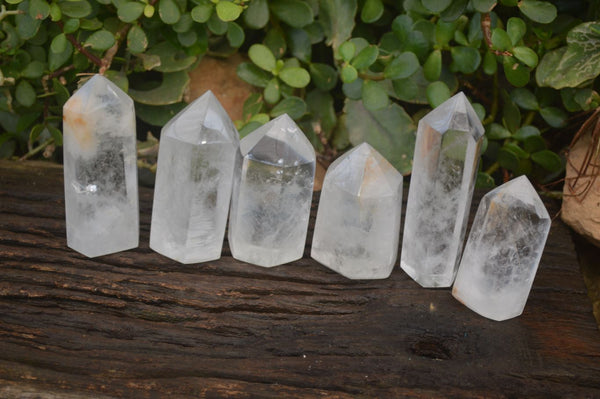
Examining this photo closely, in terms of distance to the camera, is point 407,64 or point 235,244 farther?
point 407,64

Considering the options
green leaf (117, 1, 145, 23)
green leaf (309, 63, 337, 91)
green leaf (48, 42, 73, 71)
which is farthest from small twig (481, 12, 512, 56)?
green leaf (48, 42, 73, 71)

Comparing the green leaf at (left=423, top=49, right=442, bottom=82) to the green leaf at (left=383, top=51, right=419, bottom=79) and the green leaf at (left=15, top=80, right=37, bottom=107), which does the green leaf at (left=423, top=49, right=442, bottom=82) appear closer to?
the green leaf at (left=383, top=51, right=419, bottom=79)

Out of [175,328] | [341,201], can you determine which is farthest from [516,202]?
[175,328]

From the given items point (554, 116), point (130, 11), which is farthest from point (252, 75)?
point (554, 116)

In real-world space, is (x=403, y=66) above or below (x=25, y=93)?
above

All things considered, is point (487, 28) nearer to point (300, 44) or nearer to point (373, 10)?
point (373, 10)

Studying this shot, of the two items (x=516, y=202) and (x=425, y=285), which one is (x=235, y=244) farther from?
(x=516, y=202)

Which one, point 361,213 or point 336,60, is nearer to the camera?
point 361,213
